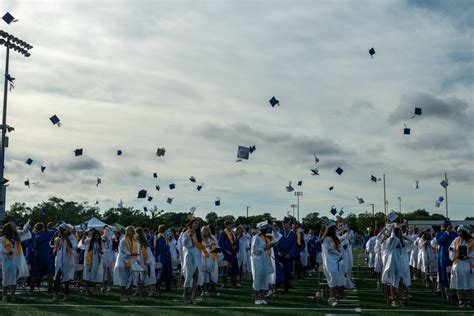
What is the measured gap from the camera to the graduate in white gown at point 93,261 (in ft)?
61.3

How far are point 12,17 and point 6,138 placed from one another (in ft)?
24.3

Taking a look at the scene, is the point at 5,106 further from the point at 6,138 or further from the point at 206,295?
the point at 206,295

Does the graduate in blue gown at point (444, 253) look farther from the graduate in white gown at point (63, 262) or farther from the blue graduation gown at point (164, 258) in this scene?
the graduate in white gown at point (63, 262)

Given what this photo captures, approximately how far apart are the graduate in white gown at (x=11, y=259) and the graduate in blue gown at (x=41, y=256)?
6.15 feet

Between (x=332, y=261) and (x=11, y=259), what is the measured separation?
8363 mm

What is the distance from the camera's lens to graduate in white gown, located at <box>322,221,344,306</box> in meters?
15.5

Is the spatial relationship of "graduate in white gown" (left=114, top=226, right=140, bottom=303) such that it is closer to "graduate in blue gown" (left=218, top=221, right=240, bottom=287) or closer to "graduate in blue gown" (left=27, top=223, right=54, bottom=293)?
"graduate in blue gown" (left=27, top=223, right=54, bottom=293)

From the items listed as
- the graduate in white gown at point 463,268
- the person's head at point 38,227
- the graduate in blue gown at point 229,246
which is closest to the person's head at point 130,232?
the person's head at point 38,227

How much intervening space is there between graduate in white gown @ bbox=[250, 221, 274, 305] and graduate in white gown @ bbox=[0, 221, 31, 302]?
6147 mm

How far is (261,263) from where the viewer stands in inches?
633

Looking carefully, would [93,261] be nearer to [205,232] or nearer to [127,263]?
[127,263]

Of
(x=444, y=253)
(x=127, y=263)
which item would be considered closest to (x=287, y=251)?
(x=444, y=253)

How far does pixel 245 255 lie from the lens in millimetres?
24172

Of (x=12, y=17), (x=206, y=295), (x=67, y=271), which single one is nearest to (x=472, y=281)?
(x=206, y=295)
